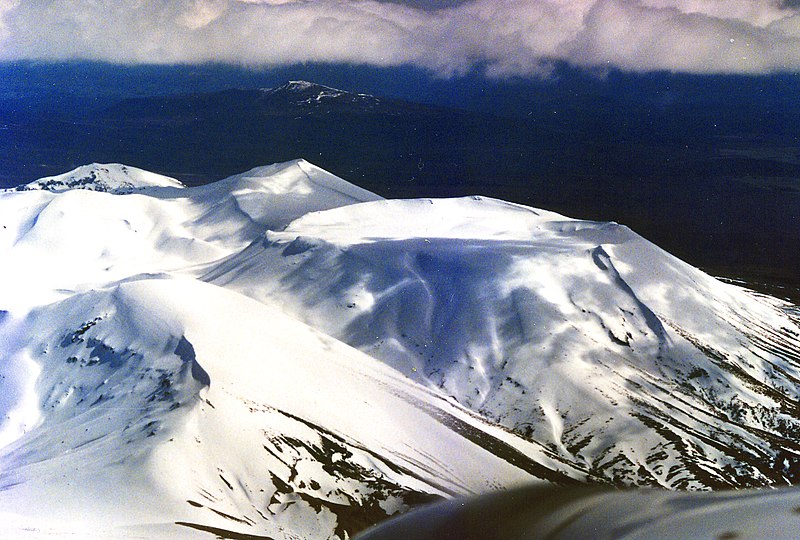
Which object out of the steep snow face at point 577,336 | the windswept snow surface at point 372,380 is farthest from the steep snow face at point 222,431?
the steep snow face at point 577,336

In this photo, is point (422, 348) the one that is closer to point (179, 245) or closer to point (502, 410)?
point (502, 410)

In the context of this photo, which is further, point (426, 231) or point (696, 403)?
point (426, 231)

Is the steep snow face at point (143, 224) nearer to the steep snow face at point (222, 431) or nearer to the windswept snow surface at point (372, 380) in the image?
the windswept snow surface at point (372, 380)

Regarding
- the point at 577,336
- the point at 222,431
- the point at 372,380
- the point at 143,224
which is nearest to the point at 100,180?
the point at 143,224

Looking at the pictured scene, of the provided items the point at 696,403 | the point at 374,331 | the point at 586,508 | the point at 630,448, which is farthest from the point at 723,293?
the point at 586,508

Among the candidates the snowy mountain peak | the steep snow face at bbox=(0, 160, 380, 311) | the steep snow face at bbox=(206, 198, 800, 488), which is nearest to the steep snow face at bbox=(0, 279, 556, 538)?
the steep snow face at bbox=(206, 198, 800, 488)

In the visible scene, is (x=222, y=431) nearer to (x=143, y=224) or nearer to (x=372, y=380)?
(x=372, y=380)
